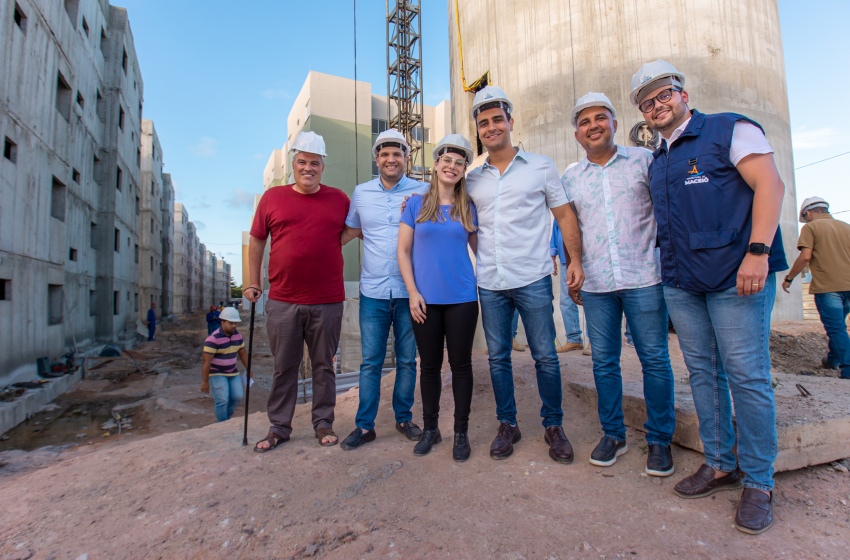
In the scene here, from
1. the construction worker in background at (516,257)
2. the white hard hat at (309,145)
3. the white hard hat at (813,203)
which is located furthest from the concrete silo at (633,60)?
the white hard hat at (309,145)

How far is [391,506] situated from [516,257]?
1642 mm

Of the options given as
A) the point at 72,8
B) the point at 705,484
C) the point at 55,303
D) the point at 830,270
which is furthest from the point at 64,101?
the point at 830,270

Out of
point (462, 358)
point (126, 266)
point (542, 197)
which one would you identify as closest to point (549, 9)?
point (542, 197)

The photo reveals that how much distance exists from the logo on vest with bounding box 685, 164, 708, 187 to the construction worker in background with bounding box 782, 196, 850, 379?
12.5 ft

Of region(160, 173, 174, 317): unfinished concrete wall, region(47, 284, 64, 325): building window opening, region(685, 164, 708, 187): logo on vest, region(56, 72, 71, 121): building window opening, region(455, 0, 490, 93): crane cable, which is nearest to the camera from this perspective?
region(685, 164, 708, 187): logo on vest

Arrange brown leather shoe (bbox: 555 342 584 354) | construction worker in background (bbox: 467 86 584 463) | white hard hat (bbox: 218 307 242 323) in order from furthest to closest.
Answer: brown leather shoe (bbox: 555 342 584 354) → white hard hat (bbox: 218 307 242 323) → construction worker in background (bbox: 467 86 584 463)

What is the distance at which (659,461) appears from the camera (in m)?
2.51

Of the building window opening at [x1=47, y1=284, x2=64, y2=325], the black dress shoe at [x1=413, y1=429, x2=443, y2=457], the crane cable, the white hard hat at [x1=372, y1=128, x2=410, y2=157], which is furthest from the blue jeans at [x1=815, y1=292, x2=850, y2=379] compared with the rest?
the building window opening at [x1=47, y1=284, x2=64, y2=325]

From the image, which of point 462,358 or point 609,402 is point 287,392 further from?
point 609,402

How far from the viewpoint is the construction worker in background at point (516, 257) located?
9.29 feet

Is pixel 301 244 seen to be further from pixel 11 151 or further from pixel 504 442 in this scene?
pixel 11 151

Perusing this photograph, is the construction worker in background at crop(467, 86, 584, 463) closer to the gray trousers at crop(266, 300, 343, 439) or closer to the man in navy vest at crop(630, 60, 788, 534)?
the man in navy vest at crop(630, 60, 788, 534)

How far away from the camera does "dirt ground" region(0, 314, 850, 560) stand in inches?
76.1

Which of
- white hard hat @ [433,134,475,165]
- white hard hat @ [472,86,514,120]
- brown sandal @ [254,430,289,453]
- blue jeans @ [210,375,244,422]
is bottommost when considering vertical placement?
blue jeans @ [210,375,244,422]
